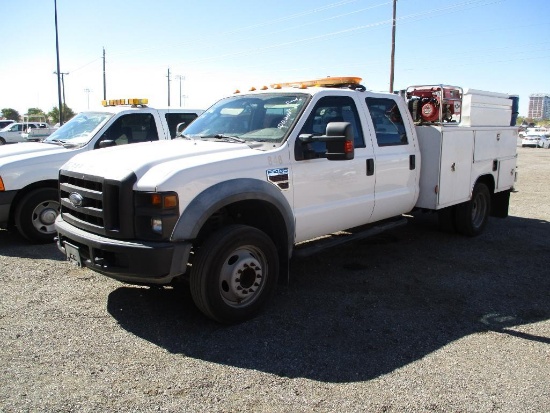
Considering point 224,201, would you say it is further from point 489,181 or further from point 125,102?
point 489,181

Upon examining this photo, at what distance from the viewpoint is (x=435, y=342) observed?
152 inches

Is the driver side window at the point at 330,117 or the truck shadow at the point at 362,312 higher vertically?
the driver side window at the point at 330,117

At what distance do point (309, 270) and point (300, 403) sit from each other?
271 centimetres

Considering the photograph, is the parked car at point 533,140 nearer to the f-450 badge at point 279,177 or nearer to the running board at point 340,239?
the running board at point 340,239

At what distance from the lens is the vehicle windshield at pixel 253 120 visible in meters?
4.59

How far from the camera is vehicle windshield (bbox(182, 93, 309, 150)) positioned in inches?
181

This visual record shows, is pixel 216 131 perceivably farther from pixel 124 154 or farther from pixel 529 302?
pixel 529 302

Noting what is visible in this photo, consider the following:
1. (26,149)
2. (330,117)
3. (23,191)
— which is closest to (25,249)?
(23,191)

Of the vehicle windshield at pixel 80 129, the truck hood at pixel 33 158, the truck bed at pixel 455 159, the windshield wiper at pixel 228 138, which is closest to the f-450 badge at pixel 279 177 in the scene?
the windshield wiper at pixel 228 138

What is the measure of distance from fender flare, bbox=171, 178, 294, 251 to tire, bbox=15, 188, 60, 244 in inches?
149

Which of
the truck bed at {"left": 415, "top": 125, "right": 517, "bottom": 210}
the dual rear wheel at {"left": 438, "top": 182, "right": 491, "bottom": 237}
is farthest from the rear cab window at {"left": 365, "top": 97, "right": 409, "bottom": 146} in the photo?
the dual rear wheel at {"left": 438, "top": 182, "right": 491, "bottom": 237}

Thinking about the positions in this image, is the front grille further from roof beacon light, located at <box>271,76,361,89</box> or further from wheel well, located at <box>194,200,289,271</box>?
roof beacon light, located at <box>271,76,361,89</box>

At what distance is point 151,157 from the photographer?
13.1ft

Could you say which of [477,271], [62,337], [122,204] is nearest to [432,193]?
[477,271]
